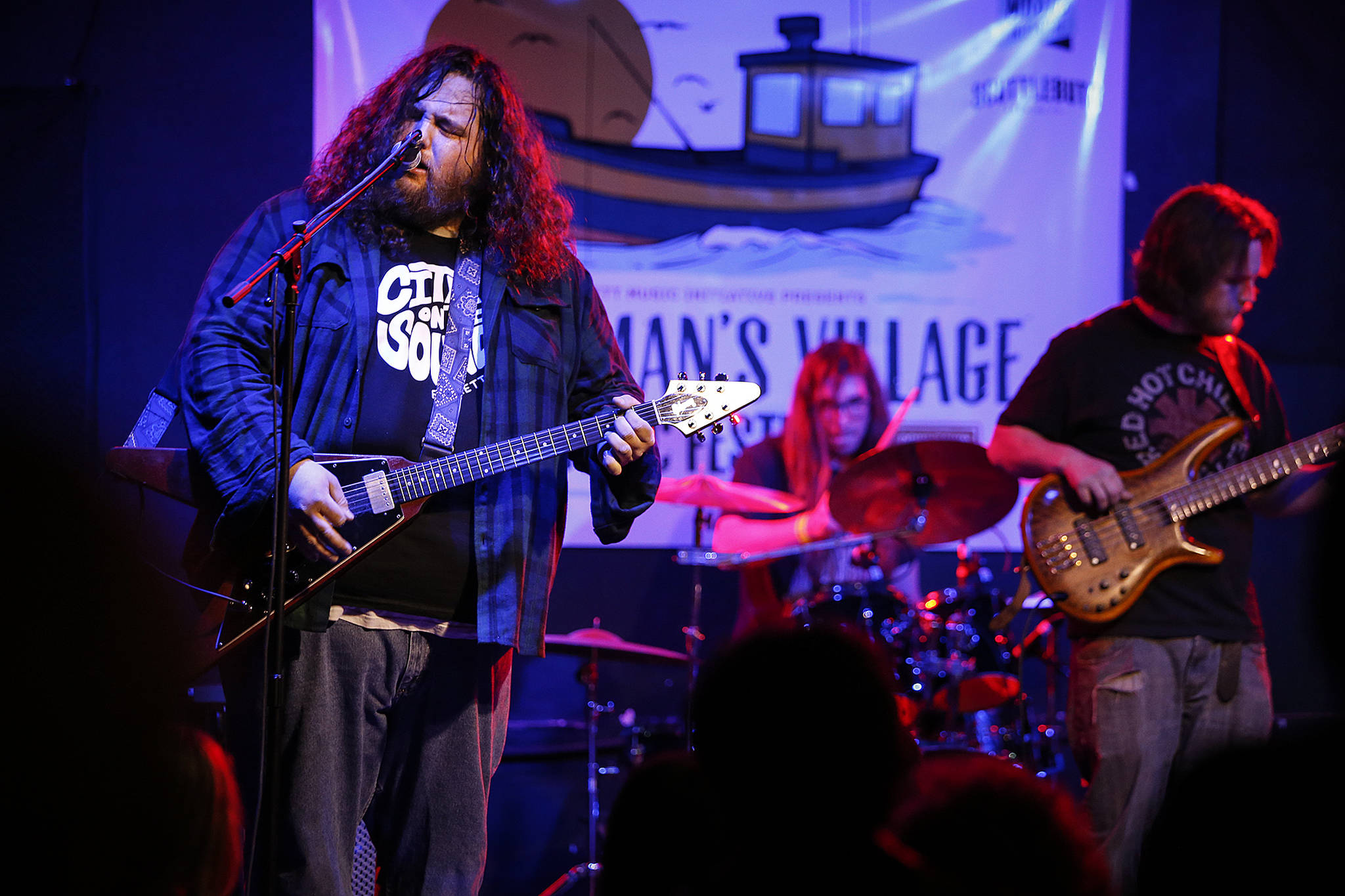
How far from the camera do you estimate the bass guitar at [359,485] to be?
272 centimetres

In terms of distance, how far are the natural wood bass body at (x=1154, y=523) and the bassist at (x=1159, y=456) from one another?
5 cm

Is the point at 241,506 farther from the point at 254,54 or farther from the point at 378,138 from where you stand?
the point at 254,54

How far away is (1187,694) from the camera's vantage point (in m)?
3.52

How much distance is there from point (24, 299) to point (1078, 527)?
517 cm

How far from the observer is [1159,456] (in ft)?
12.1

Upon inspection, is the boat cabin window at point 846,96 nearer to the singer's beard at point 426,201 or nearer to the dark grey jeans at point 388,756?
the singer's beard at point 426,201

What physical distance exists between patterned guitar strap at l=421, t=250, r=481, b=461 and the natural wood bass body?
205 centimetres

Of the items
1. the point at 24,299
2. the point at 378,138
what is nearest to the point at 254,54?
the point at 24,299

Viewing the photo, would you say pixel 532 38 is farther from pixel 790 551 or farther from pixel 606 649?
pixel 606 649

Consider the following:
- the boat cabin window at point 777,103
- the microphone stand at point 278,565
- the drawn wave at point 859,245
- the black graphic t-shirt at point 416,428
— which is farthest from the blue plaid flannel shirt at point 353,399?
the boat cabin window at point 777,103

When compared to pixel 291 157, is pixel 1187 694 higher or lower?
lower

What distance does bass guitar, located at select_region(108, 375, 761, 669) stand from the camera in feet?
8.92

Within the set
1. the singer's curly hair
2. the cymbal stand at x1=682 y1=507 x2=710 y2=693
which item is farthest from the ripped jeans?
the singer's curly hair

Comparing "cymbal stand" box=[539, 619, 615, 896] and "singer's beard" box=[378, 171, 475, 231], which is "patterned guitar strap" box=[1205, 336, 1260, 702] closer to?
"cymbal stand" box=[539, 619, 615, 896]
